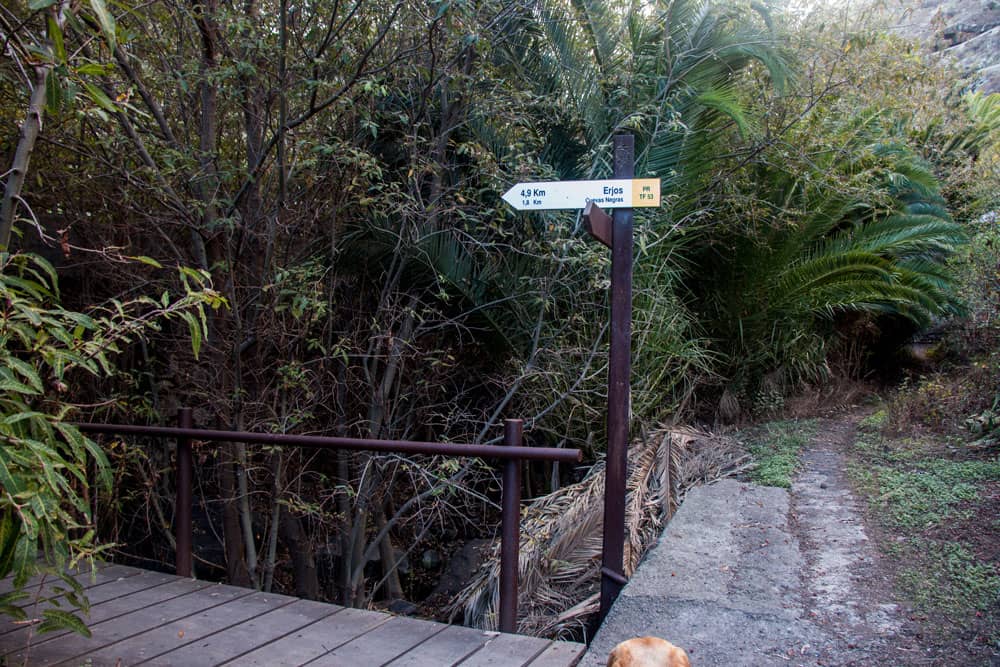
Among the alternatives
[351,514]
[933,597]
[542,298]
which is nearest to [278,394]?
[351,514]

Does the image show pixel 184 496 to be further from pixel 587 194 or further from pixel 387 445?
pixel 587 194

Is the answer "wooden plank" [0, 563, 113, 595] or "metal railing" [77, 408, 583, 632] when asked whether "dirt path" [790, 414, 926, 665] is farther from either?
"wooden plank" [0, 563, 113, 595]

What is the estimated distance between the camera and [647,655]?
2.29 meters

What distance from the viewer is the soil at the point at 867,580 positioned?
2902mm

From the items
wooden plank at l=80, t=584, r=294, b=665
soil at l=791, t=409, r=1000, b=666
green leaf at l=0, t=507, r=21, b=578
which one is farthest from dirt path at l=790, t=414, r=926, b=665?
green leaf at l=0, t=507, r=21, b=578

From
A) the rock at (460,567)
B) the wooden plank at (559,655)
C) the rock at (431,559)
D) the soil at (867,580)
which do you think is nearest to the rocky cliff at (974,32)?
the soil at (867,580)

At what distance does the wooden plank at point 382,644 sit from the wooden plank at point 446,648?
41mm

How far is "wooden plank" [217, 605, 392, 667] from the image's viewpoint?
9.67 feet

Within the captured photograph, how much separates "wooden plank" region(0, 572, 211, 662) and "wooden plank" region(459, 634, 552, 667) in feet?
4.97

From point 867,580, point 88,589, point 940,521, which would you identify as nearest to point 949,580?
point 867,580

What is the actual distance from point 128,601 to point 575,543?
242 cm

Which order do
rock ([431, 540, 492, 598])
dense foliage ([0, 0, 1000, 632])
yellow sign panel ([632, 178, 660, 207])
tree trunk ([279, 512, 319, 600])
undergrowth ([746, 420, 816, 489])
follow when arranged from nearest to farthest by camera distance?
yellow sign panel ([632, 178, 660, 207]), dense foliage ([0, 0, 1000, 632]), undergrowth ([746, 420, 816, 489]), tree trunk ([279, 512, 319, 600]), rock ([431, 540, 492, 598])

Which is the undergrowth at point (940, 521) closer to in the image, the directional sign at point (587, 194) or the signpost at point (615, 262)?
the signpost at point (615, 262)

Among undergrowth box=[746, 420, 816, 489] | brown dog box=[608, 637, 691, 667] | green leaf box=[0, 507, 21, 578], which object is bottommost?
brown dog box=[608, 637, 691, 667]
